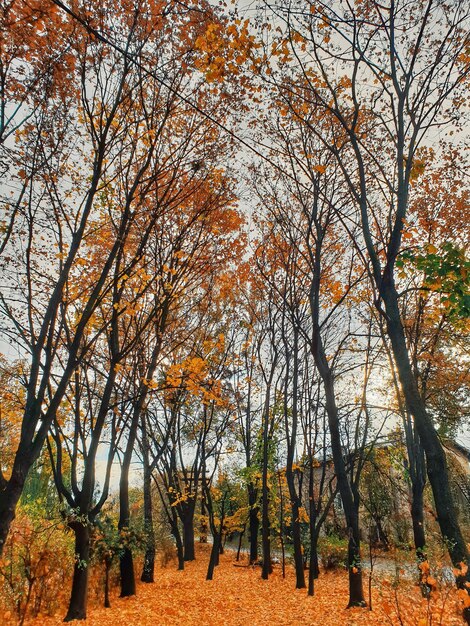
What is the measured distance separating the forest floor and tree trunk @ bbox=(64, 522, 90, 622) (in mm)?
262

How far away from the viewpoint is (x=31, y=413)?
15.3 ft

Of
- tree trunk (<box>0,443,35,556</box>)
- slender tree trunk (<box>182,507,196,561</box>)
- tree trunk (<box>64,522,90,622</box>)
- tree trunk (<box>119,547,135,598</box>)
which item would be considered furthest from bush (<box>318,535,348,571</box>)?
tree trunk (<box>0,443,35,556</box>)

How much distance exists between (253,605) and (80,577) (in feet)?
17.3

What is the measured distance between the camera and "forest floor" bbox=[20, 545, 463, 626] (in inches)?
264

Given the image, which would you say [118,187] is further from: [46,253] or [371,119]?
[371,119]

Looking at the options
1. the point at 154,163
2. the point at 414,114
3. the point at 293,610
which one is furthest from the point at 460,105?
the point at 293,610

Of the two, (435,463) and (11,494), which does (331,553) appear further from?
(11,494)

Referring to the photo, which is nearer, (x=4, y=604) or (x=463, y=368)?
(x=4, y=604)

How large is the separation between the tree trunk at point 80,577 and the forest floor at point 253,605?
0.86ft

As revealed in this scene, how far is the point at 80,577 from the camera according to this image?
282 inches

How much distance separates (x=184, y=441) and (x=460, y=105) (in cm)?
1928

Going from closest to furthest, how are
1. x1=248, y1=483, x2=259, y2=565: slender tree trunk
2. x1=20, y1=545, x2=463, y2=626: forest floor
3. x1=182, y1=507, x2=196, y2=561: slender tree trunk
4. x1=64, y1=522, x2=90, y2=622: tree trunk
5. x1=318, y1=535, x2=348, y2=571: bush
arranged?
x1=20, y1=545, x2=463, y2=626: forest floor
x1=64, y1=522, x2=90, y2=622: tree trunk
x1=318, y1=535, x2=348, y2=571: bush
x1=182, y1=507, x2=196, y2=561: slender tree trunk
x1=248, y1=483, x2=259, y2=565: slender tree trunk

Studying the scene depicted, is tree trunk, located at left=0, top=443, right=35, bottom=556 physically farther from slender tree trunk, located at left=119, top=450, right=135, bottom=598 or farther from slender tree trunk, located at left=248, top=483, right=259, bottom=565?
slender tree trunk, located at left=248, top=483, right=259, bottom=565

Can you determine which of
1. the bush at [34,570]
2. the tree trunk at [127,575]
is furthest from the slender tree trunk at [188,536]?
the bush at [34,570]
